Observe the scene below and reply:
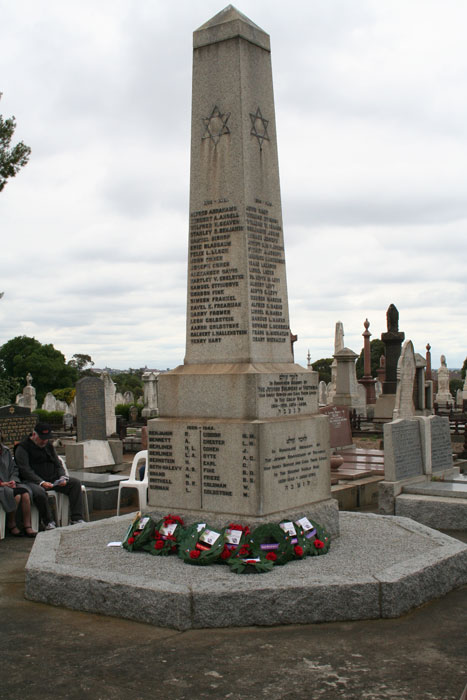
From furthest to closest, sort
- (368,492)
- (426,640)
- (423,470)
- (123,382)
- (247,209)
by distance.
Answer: (123,382) < (368,492) < (423,470) < (247,209) < (426,640)

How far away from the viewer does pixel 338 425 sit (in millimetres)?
15203

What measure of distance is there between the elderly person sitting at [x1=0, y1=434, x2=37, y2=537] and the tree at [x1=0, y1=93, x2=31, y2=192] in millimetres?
8258

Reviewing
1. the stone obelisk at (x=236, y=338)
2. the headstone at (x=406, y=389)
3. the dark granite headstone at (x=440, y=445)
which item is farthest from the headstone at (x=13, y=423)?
the headstone at (x=406, y=389)

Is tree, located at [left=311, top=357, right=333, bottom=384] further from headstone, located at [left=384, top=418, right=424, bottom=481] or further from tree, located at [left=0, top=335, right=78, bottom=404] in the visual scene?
headstone, located at [left=384, top=418, right=424, bottom=481]

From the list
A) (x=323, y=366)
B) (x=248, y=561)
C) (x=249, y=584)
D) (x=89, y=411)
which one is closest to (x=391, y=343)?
(x=89, y=411)

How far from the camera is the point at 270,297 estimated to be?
6484 mm

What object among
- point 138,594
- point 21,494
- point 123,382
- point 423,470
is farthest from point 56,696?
point 123,382

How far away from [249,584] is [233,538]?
815 millimetres

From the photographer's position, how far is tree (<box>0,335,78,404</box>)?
54406mm

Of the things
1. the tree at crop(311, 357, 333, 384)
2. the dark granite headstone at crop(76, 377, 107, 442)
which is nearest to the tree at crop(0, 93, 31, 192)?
the dark granite headstone at crop(76, 377, 107, 442)

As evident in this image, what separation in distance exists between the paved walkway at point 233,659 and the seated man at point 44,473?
3.12 m

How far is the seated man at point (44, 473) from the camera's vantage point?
26.8ft

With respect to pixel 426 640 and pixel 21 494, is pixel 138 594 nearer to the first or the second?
pixel 426 640

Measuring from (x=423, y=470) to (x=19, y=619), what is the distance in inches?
252
